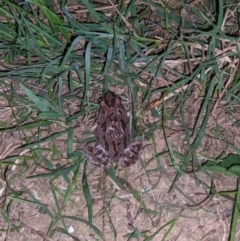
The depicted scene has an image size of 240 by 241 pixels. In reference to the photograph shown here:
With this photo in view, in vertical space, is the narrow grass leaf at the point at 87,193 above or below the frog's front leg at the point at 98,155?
below

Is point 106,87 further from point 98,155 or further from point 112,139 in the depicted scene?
point 98,155

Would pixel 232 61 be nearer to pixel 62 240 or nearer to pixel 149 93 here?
pixel 149 93

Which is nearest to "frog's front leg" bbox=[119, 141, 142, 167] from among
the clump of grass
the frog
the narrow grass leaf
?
the frog

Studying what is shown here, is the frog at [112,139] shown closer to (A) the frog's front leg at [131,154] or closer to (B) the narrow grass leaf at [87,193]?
(A) the frog's front leg at [131,154]

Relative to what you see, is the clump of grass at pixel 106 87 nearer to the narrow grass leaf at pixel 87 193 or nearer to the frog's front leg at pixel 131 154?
the narrow grass leaf at pixel 87 193

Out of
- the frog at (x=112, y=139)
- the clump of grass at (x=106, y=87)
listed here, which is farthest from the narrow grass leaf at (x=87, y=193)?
the frog at (x=112, y=139)

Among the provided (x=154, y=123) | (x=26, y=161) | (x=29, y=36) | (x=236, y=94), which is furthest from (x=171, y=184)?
(x=29, y=36)
